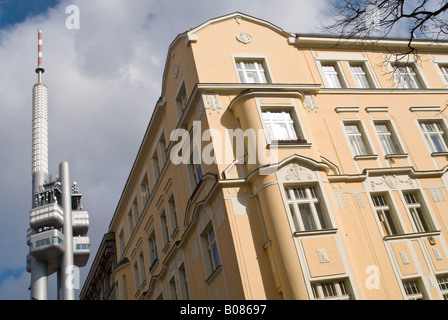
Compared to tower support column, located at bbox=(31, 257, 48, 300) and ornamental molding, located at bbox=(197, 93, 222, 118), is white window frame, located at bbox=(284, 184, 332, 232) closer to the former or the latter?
ornamental molding, located at bbox=(197, 93, 222, 118)

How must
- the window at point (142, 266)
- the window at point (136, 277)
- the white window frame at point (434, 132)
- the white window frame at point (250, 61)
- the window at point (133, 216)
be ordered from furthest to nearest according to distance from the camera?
the window at point (133, 216) < the window at point (136, 277) < the window at point (142, 266) < the white window frame at point (434, 132) < the white window frame at point (250, 61)

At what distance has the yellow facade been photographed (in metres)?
19.7

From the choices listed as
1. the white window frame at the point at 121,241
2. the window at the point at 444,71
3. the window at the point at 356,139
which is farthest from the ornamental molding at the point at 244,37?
the white window frame at the point at 121,241

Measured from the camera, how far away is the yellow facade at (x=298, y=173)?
64.6 feet

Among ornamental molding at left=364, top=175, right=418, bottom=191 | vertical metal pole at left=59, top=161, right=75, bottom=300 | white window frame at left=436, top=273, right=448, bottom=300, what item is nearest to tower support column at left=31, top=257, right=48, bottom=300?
vertical metal pole at left=59, top=161, right=75, bottom=300

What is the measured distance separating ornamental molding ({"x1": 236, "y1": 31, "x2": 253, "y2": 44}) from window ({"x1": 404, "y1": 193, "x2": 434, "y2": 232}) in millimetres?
10789

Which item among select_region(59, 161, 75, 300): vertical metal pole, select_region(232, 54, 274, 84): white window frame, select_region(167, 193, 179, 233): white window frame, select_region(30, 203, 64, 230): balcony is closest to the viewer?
select_region(232, 54, 274, 84): white window frame

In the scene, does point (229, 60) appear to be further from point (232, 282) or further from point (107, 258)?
point (107, 258)

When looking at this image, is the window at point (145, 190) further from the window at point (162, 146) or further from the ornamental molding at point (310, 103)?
the ornamental molding at point (310, 103)

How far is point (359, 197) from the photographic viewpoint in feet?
73.7

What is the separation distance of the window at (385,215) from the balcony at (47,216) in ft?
345

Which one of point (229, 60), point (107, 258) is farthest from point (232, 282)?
point (107, 258)

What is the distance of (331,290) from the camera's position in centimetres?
1878
